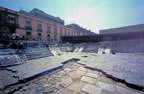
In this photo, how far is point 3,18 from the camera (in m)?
10.8

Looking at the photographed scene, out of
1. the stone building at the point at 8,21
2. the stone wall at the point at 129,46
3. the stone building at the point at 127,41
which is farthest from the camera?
the stone building at the point at 8,21

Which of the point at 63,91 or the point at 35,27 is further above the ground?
the point at 35,27

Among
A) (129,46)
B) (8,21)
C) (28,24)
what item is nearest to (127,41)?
(129,46)

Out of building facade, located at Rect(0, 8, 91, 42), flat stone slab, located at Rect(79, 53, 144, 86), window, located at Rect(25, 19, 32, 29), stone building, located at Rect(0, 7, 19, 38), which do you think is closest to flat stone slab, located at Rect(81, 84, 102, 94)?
flat stone slab, located at Rect(79, 53, 144, 86)

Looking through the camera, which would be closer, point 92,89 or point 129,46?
point 92,89

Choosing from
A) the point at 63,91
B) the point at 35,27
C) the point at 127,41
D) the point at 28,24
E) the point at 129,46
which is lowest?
the point at 63,91

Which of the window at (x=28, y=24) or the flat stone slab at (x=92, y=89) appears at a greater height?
the window at (x=28, y=24)

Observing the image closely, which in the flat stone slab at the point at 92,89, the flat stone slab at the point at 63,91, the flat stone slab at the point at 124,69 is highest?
the flat stone slab at the point at 124,69

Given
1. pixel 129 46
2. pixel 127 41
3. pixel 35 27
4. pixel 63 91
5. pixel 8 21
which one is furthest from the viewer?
pixel 35 27

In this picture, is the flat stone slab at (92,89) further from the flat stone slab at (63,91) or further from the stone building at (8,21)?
the stone building at (8,21)

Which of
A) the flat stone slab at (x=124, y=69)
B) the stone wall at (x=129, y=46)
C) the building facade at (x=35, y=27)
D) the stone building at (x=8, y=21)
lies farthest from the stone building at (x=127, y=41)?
the stone building at (x=8, y=21)

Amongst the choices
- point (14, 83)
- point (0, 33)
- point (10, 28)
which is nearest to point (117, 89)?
point (14, 83)

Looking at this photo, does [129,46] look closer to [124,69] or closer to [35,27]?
[124,69]

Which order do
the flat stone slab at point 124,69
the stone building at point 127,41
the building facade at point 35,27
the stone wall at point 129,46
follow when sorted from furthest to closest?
the building facade at point 35,27 → the stone building at point 127,41 → the stone wall at point 129,46 → the flat stone slab at point 124,69
